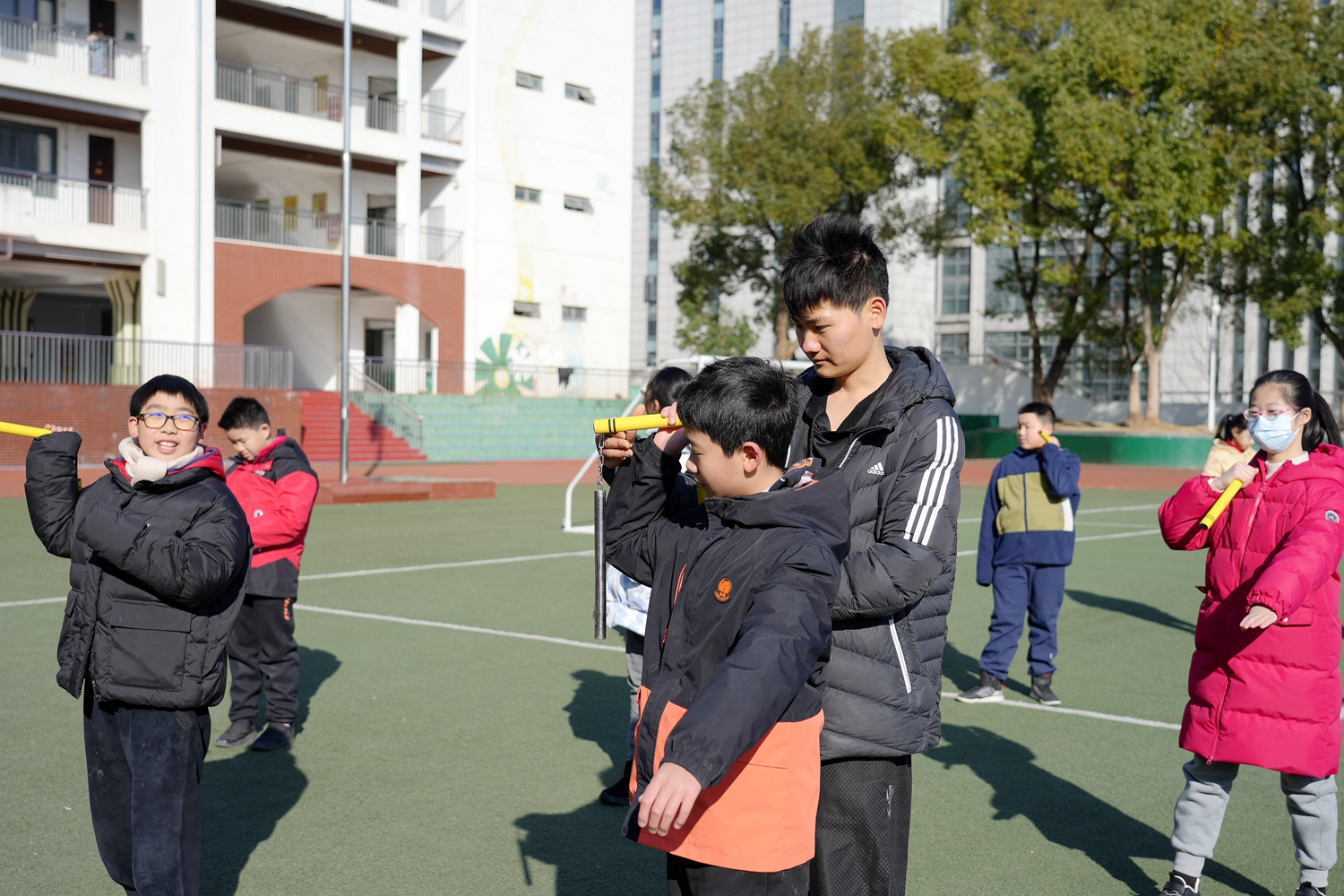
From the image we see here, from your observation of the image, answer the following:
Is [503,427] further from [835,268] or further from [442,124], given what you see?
[835,268]

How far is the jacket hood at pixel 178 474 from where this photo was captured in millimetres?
3420

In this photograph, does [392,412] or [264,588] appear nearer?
[264,588]

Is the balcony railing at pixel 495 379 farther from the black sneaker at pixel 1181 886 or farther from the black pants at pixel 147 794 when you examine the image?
the black sneaker at pixel 1181 886

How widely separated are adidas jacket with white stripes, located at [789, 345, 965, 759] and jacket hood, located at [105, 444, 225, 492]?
1.85m

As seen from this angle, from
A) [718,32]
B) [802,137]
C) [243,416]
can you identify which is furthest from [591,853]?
[718,32]

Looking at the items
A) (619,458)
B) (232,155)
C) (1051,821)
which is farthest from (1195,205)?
(619,458)

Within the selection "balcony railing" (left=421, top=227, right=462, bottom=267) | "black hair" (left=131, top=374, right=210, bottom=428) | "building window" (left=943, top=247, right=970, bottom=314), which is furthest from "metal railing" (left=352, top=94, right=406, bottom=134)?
"building window" (left=943, top=247, right=970, bottom=314)

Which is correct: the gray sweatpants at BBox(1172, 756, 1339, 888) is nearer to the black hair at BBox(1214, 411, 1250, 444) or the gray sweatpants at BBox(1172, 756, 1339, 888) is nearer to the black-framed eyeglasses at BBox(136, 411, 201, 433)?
the black-framed eyeglasses at BBox(136, 411, 201, 433)

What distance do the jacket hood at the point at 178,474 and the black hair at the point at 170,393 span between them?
13 cm

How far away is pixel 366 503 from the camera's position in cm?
1894

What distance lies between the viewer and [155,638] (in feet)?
11.1

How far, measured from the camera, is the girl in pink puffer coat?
12.6ft

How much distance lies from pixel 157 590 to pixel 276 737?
2745mm

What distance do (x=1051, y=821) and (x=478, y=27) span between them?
38.1 meters
